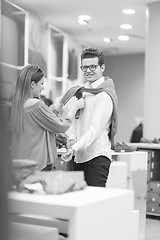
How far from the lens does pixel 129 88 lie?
12.3 meters

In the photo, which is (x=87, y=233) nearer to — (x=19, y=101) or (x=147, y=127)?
(x=19, y=101)

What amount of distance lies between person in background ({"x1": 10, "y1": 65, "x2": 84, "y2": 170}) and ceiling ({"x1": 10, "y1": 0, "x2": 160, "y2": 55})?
3.31 meters

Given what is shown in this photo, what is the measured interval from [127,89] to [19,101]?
10.2 meters

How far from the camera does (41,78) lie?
2.44 m

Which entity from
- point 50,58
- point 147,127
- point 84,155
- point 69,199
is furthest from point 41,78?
point 50,58

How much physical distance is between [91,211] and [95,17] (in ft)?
21.7

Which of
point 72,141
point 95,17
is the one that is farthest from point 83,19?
point 72,141

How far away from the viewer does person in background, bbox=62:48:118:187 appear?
8.18ft

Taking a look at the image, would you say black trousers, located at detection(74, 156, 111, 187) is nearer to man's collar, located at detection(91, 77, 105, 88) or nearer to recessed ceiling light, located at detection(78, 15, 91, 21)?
man's collar, located at detection(91, 77, 105, 88)

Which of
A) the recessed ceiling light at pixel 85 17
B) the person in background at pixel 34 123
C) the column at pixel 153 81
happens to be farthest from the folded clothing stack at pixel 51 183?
the recessed ceiling light at pixel 85 17

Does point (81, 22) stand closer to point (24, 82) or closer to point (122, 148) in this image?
point (122, 148)

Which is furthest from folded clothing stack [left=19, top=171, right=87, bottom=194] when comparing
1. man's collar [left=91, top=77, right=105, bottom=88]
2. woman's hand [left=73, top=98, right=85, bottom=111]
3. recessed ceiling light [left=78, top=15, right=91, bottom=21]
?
recessed ceiling light [left=78, top=15, right=91, bottom=21]

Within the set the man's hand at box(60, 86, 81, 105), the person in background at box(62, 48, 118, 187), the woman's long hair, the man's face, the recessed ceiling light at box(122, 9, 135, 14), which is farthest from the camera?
the recessed ceiling light at box(122, 9, 135, 14)

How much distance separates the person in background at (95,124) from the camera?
8.18 feet
